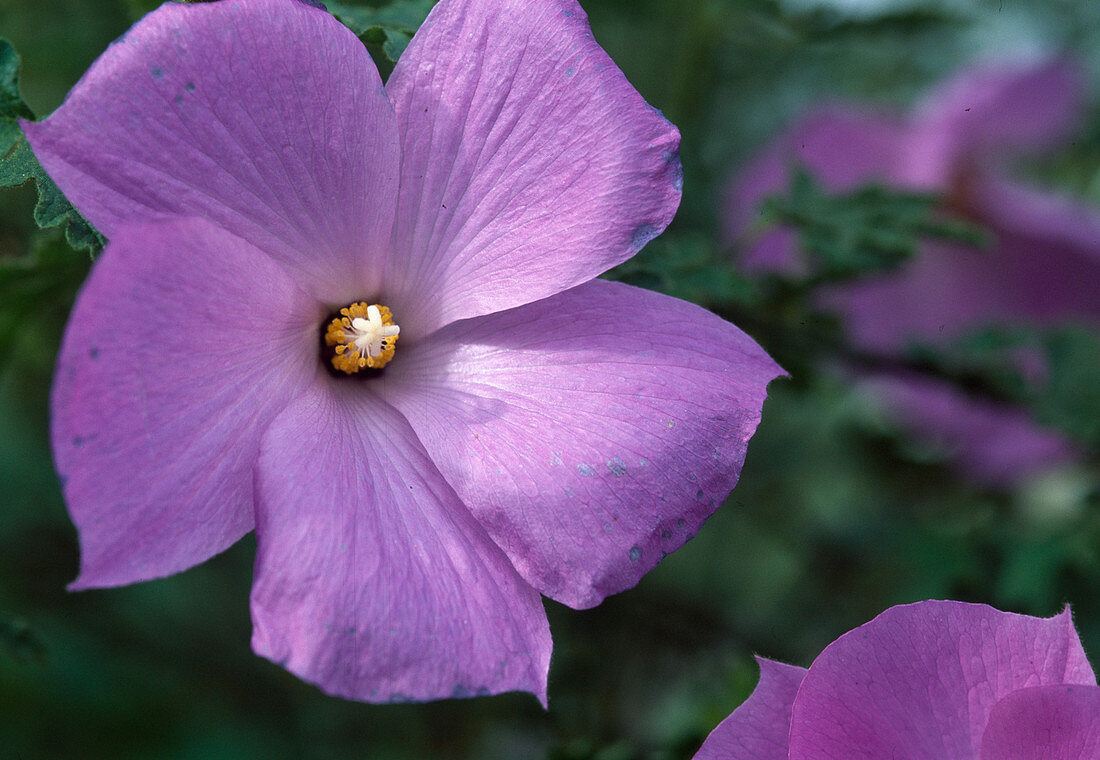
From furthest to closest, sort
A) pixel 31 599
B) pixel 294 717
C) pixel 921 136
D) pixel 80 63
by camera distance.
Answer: pixel 921 136 < pixel 294 717 < pixel 31 599 < pixel 80 63

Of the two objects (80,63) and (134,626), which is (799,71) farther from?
(134,626)

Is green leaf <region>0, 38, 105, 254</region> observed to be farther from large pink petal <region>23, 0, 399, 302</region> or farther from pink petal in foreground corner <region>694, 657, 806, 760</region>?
pink petal in foreground corner <region>694, 657, 806, 760</region>

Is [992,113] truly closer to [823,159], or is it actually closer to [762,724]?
[823,159]

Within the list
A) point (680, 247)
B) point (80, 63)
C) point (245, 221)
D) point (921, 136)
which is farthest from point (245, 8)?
point (921, 136)

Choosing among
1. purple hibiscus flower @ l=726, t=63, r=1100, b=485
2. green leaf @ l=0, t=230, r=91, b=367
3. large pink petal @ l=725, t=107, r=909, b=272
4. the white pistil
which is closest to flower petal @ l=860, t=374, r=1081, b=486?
purple hibiscus flower @ l=726, t=63, r=1100, b=485

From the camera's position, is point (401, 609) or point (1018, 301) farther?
point (1018, 301)

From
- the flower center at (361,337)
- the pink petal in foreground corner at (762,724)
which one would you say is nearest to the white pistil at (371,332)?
the flower center at (361,337)
